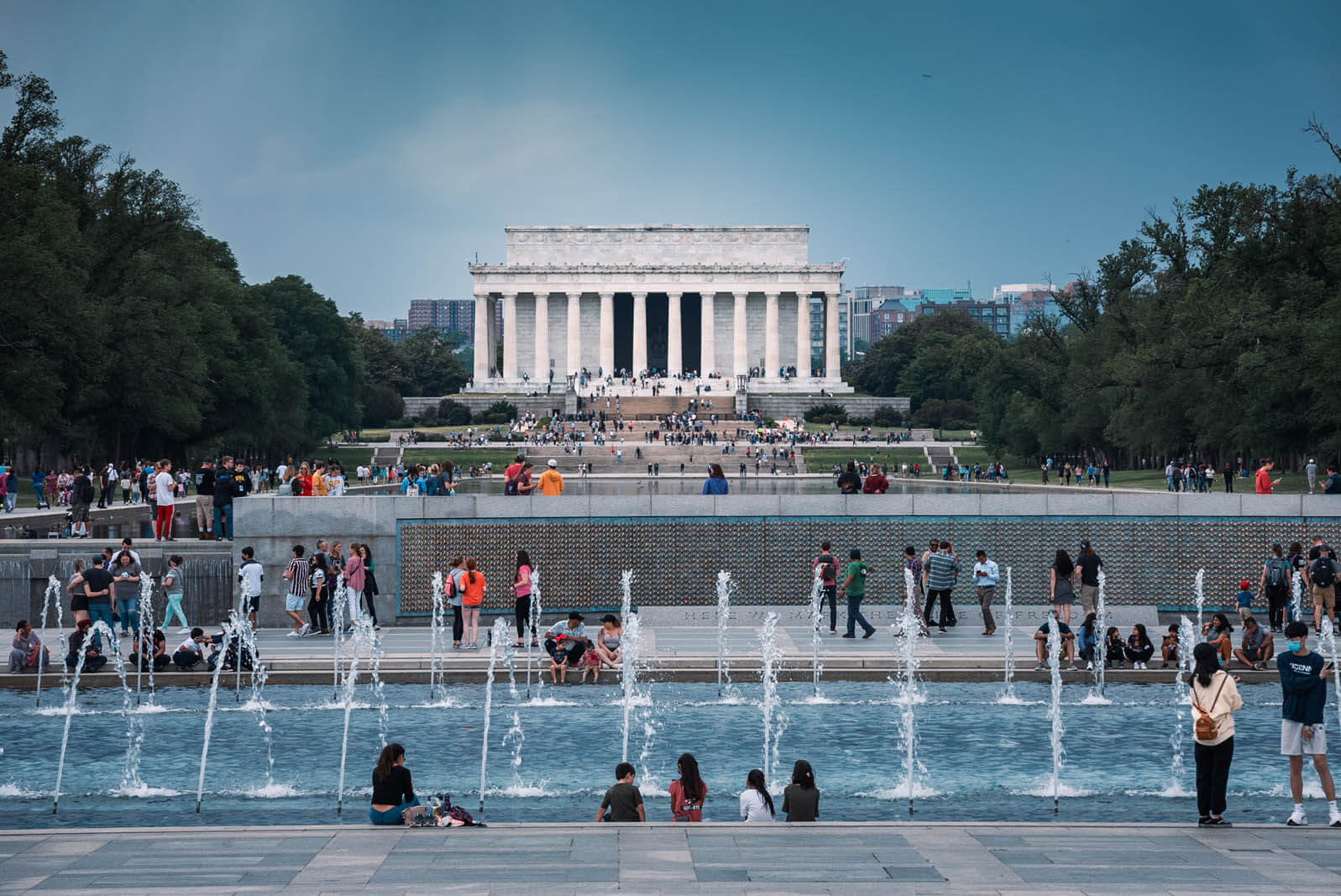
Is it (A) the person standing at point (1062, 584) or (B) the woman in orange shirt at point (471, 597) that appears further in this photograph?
(A) the person standing at point (1062, 584)

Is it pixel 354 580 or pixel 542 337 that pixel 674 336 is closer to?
pixel 542 337

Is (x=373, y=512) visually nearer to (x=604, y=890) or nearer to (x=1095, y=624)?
(x=1095, y=624)

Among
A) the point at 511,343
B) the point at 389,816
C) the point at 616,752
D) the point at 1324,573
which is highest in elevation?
the point at 511,343

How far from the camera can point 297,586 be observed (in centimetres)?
2338

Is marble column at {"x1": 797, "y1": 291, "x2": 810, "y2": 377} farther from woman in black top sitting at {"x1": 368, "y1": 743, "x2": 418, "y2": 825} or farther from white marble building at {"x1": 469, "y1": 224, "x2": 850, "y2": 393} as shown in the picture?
woman in black top sitting at {"x1": 368, "y1": 743, "x2": 418, "y2": 825}

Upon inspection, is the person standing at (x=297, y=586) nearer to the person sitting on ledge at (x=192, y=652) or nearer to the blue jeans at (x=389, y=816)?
the person sitting on ledge at (x=192, y=652)

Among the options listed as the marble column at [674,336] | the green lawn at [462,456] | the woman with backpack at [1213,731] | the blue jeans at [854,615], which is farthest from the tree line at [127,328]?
the marble column at [674,336]

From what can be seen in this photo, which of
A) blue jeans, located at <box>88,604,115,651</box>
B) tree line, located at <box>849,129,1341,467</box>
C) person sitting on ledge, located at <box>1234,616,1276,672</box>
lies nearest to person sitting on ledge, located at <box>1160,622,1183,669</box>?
person sitting on ledge, located at <box>1234,616,1276,672</box>

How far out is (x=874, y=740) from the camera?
1644 cm

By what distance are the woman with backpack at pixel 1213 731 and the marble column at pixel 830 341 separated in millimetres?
107755

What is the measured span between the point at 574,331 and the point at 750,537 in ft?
321

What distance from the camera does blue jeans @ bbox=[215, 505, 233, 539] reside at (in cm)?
2705

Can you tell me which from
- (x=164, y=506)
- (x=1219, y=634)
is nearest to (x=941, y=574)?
(x=1219, y=634)

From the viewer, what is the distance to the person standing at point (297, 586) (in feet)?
76.3
